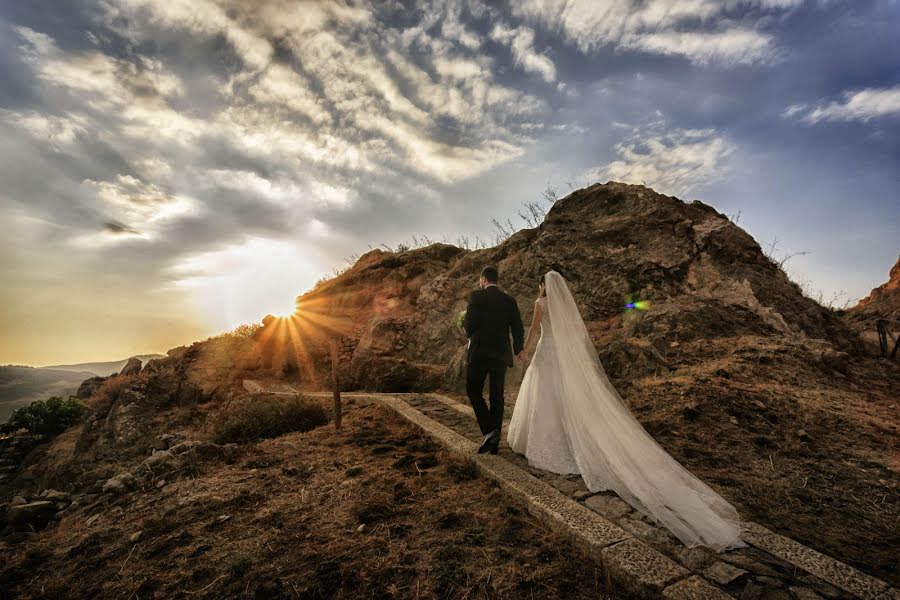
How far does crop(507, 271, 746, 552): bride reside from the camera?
3.27m

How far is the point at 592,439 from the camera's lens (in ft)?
14.3

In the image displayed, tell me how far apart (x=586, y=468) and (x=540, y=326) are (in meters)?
1.95

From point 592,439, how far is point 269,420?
6.32 metres

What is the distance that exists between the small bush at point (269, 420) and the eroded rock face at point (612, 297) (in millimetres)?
3821

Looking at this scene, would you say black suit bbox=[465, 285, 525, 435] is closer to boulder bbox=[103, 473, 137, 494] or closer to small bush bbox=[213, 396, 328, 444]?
small bush bbox=[213, 396, 328, 444]

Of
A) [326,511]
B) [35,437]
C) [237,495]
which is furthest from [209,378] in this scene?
[326,511]

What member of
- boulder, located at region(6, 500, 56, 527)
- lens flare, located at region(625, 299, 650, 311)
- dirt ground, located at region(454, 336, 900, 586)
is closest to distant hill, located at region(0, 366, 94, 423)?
boulder, located at region(6, 500, 56, 527)

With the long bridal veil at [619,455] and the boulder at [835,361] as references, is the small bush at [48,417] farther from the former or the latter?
the boulder at [835,361]

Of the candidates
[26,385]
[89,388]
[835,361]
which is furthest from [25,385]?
[835,361]

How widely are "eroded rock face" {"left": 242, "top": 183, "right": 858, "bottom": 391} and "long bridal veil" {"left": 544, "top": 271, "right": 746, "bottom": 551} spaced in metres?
4.23

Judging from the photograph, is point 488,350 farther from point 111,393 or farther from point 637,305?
point 111,393

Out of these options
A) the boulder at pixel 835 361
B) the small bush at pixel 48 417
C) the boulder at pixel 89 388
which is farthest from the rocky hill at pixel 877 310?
the boulder at pixel 89 388

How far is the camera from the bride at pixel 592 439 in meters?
3.27

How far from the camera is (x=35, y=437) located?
20484 millimetres
